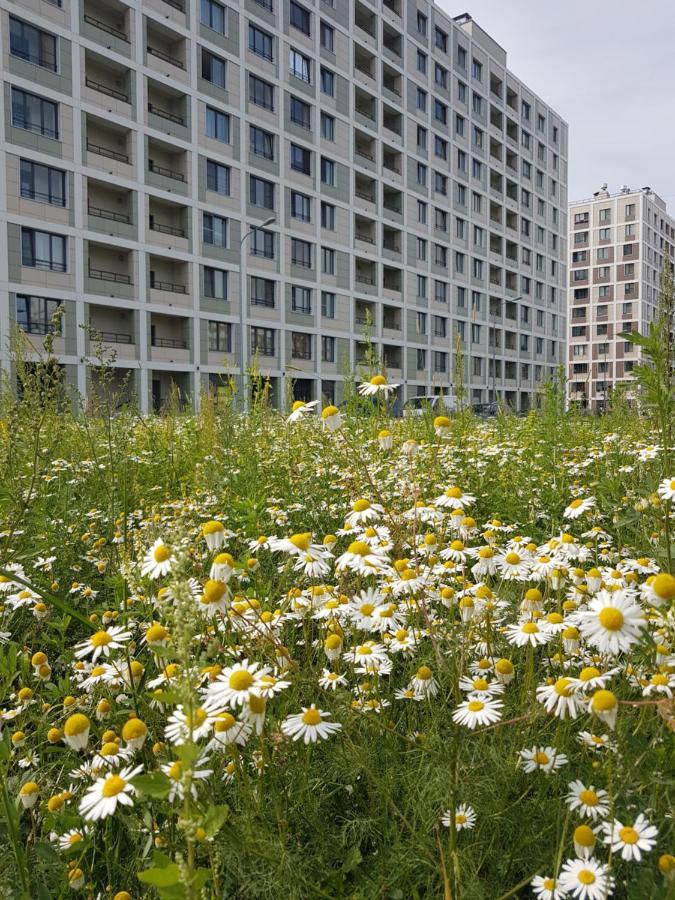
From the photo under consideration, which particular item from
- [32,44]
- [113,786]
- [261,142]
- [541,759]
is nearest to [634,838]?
[541,759]

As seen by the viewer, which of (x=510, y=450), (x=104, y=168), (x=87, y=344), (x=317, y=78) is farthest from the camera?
(x=317, y=78)

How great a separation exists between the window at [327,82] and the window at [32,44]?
52.0ft

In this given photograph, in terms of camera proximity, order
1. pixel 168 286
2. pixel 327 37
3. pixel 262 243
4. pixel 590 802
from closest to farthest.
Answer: pixel 590 802
pixel 168 286
pixel 262 243
pixel 327 37

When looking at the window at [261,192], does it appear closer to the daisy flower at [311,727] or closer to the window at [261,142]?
the window at [261,142]

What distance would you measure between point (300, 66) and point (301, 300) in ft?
42.7

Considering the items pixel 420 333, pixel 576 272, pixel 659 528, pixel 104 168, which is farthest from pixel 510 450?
pixel 576 272

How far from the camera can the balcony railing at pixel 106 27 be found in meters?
23.9

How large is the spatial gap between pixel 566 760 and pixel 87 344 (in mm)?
24134

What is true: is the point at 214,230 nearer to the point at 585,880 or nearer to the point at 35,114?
the point at 35,114

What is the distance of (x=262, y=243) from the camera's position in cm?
3061

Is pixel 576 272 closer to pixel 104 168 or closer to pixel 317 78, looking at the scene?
pixel 317 78

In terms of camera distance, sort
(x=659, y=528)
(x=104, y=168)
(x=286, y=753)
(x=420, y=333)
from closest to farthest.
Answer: (x=286, y=753)
(x=659, y=528)
(x=104, y=168)
(x=420, y=333)

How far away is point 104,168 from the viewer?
2420 centimetres

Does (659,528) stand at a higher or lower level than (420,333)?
lower
